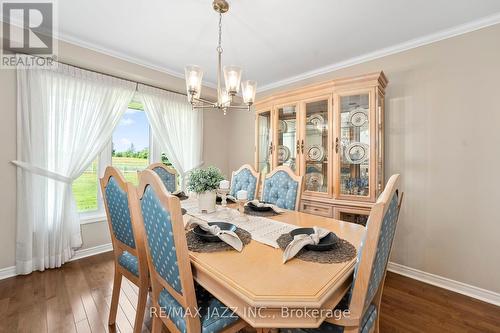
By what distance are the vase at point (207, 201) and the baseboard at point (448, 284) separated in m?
2.15

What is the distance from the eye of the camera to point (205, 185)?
174 centimetres

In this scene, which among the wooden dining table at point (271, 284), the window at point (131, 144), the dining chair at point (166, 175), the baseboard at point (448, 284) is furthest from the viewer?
the window at point (131, 144)

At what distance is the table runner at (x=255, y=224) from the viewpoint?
128 cm

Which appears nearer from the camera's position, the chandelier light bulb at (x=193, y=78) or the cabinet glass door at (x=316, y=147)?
the chandelier light bulb at (x=193, y=78)

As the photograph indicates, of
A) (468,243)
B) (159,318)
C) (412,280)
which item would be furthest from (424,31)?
(159,318)

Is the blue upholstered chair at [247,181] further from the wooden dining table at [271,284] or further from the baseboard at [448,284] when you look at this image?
the baseboard at [448,284]

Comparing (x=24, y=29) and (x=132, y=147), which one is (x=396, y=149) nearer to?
(x=132, y=147)

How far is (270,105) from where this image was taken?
307 centimetres

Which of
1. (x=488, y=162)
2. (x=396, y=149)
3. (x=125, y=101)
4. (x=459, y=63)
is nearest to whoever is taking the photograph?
(x=488, y=162)

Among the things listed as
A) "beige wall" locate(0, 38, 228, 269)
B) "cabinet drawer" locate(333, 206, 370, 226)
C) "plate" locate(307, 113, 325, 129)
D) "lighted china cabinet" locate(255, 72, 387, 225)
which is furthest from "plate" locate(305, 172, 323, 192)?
"beige wall" locate(0, 38, 228, 269)

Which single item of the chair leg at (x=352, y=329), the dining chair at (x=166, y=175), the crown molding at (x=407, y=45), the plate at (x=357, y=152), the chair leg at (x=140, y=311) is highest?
the crown molding at (x=407, y=45)

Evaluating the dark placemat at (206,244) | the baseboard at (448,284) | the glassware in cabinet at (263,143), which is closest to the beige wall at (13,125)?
the glassware in cabinet at (263,143)

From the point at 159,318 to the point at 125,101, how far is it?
269 cm

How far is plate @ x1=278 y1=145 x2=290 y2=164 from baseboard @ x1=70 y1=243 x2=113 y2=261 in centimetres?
255
